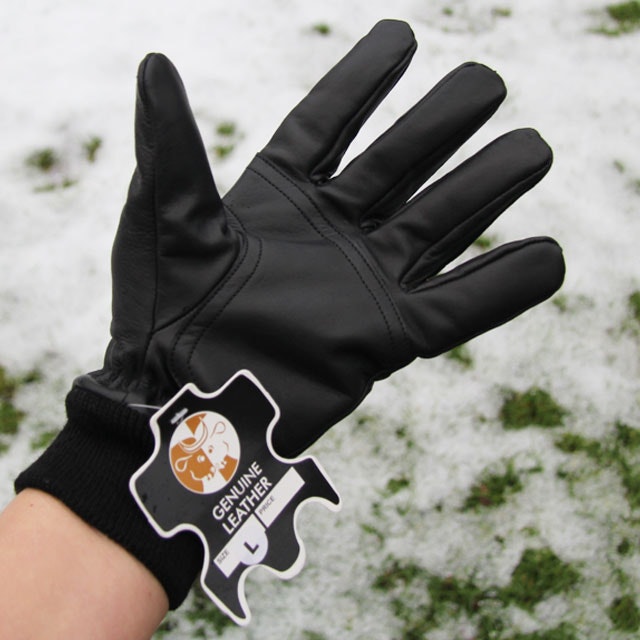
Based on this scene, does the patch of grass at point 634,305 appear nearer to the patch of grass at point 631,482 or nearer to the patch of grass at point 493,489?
the patch of grass at point 631,482

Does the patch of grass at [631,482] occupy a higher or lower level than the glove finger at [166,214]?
lower

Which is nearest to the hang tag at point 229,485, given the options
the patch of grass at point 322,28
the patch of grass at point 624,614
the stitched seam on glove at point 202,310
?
the stitched seam on glove at point 202,310

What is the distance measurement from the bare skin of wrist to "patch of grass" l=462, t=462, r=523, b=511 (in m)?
0.78

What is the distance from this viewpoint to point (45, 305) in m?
1.60

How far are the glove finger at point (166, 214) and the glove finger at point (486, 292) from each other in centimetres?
37

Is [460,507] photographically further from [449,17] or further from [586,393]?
[449,17]

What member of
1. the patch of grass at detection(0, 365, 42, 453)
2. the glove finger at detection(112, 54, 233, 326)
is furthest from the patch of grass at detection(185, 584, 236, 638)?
the glove finger at detection(112, 54, 233, 326)

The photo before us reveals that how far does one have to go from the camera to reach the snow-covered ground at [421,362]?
145 centimetres

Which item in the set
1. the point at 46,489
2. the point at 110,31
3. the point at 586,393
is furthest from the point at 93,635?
the point at 110,31

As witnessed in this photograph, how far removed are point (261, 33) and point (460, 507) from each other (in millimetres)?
1477

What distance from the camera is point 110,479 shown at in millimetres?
1009

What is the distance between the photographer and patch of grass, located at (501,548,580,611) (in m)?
1.44

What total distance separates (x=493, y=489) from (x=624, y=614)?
1.25ft

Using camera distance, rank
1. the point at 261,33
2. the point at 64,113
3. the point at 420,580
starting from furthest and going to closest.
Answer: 1. the point at 261,33
2. the point at 64,113
3. the point at 420,580
